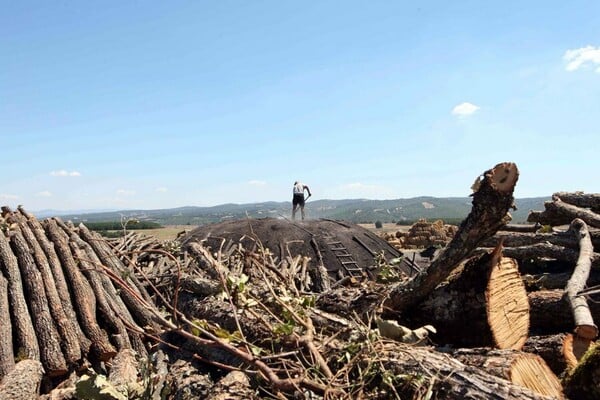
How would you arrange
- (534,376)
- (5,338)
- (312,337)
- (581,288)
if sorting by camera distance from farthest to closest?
1. (5,338)
2. (581,288)
3. (312,337)
4. (534,376)

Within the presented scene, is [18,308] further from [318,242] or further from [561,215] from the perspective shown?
[561,215]

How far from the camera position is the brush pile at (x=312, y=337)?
336 centimetres

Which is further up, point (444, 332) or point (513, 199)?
point (513, 199)

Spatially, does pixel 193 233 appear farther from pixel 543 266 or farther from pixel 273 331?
pixel 273 331

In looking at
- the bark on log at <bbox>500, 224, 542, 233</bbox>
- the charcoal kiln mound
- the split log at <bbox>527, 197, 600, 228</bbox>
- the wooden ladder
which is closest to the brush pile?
the split log at <bbox>527, 197, 600, 228</bbox>

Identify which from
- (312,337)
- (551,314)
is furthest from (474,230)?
(551,314)

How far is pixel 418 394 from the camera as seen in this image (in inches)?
123

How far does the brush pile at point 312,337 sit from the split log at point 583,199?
504 cm

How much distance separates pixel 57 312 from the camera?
A: 25.9ft

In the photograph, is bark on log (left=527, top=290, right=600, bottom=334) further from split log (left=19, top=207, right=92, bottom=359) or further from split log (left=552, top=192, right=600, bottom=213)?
split log (left=19, top=207, right=92, bottom=359)

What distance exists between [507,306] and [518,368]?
1.40 meters

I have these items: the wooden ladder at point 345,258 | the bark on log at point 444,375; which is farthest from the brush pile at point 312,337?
the wooden ladder at point 345,258

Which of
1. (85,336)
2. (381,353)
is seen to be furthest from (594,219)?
(85,336)

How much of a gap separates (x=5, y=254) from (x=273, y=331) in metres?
7.39
